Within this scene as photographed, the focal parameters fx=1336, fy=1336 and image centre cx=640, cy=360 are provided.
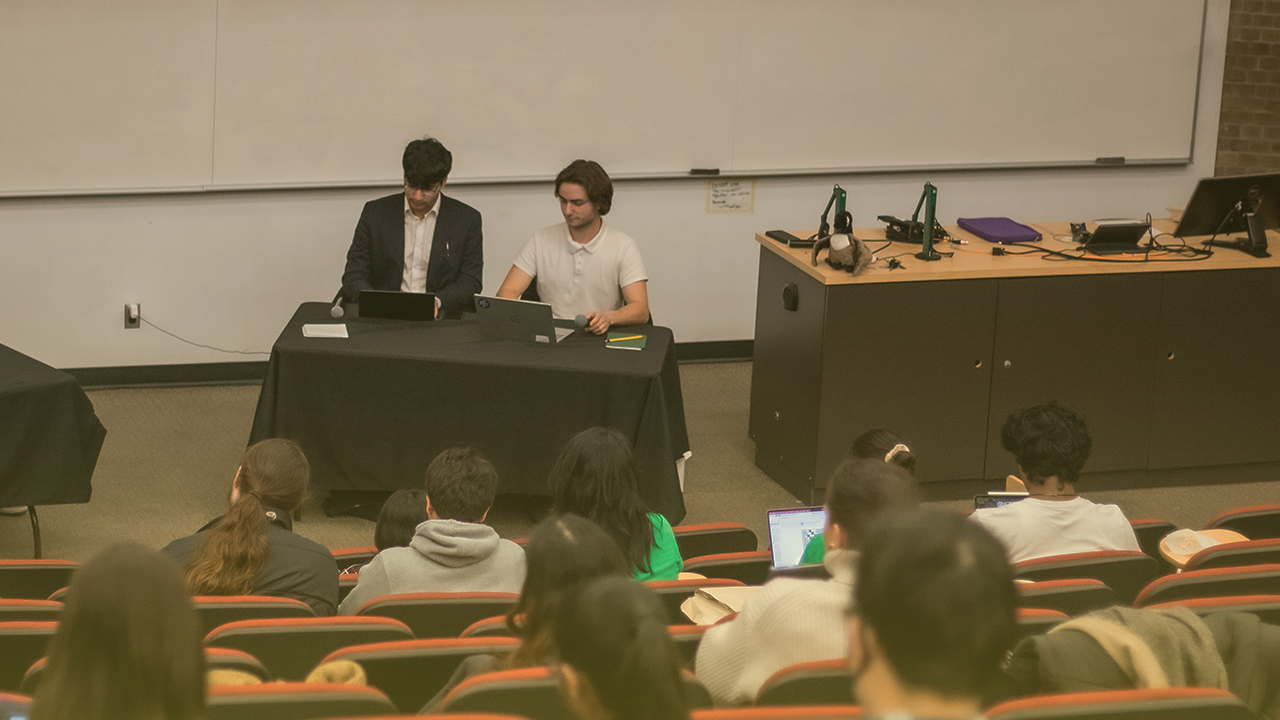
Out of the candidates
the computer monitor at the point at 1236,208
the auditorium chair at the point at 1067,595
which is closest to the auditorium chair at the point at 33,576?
the auditorium chair at the point at 1067,595

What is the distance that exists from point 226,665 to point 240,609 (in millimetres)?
434

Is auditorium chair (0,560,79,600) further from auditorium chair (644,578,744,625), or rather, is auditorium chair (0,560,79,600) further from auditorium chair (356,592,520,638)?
auditorium chair (644,578,744,625)

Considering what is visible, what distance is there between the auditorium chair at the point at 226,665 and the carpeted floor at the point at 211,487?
7.82 feet

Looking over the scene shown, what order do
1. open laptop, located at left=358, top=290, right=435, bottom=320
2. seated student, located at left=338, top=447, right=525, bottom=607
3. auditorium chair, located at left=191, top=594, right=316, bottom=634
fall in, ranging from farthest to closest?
open laptop, located at left=358, top=290, right=435, bottom=320 → seated student, located at left=338, top=447, right=525, bottom=607 → auditorium chair, located at left=191, top=594, right=316, bottom=634

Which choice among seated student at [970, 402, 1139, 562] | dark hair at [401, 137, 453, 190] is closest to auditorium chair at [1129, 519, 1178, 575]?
seated student at [970, 402, 1139, 562]

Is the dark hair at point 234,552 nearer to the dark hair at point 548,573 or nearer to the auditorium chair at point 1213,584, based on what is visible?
the dark hair at point 548,573

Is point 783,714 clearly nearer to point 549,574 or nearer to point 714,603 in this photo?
point 549,574

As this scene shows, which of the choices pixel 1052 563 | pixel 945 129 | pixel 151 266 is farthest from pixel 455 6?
pixel 1052 563

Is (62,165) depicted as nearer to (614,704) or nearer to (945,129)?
(945,129)

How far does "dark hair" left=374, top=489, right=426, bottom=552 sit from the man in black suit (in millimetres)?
1958

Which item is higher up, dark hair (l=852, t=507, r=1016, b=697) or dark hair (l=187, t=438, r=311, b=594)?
dark hair (l=852, t=507, r=1016, b=697)

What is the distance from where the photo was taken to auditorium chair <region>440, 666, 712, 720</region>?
1.96 m

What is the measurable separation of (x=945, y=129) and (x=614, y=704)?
609 centimetres

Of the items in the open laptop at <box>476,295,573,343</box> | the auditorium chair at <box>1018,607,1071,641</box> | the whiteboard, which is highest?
the whiteboard
